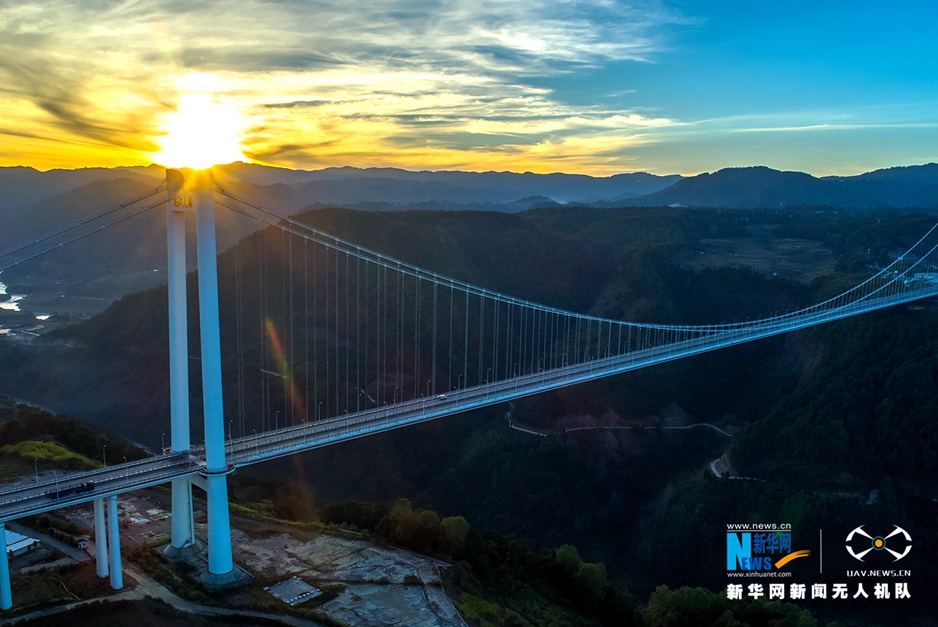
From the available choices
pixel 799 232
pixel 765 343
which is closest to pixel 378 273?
pixel 765 343

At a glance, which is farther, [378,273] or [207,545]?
[378,273]

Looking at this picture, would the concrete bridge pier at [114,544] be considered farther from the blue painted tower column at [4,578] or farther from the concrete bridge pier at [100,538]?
the blue painted tower column at [4,578]

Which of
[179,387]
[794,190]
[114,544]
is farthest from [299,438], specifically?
[794,190]

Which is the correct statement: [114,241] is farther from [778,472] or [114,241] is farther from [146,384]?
[778,472]

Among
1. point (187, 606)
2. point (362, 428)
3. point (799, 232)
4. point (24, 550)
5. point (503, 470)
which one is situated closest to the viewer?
point (187, 606)

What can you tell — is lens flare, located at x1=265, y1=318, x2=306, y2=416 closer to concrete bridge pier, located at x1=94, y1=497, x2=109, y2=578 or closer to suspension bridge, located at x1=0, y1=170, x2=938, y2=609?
suspension bridge, located at x1=0, y1=170, x2=938, y2=609

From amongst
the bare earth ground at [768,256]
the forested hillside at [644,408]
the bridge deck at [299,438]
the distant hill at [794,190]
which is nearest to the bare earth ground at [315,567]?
the bridge deck at [299,438]

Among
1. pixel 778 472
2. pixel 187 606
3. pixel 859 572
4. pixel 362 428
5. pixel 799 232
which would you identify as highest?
pixel 799 232

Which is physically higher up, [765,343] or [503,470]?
[765,343]
